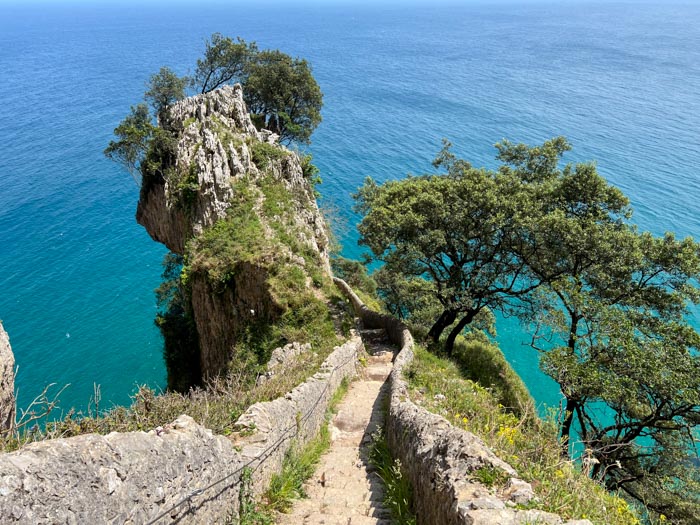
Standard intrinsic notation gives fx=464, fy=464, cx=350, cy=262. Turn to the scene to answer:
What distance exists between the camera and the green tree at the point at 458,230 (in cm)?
2255

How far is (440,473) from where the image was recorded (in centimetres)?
877

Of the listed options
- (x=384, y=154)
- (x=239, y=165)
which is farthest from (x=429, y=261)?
(x=384, y=154)

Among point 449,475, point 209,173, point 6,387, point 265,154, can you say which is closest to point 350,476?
point 449,475

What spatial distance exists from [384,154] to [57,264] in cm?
4764

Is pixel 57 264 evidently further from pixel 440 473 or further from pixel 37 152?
pixel 440 473

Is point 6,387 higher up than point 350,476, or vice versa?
point 6,387

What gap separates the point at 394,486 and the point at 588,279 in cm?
1570

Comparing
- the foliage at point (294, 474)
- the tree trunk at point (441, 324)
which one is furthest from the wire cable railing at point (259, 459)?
the tree trunk at point (441, 324)

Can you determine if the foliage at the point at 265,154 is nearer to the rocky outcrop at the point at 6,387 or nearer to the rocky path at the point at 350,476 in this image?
the rocky path at the point at 350,476

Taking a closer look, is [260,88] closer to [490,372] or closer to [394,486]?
[490,372]

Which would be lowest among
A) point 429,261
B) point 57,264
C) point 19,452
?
point 57,264

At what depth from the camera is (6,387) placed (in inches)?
317

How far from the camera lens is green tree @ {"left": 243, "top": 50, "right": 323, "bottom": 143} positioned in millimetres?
50844

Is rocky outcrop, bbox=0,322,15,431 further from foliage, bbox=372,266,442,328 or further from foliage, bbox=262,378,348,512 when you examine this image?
foliage, bbox=372,266,442,328
